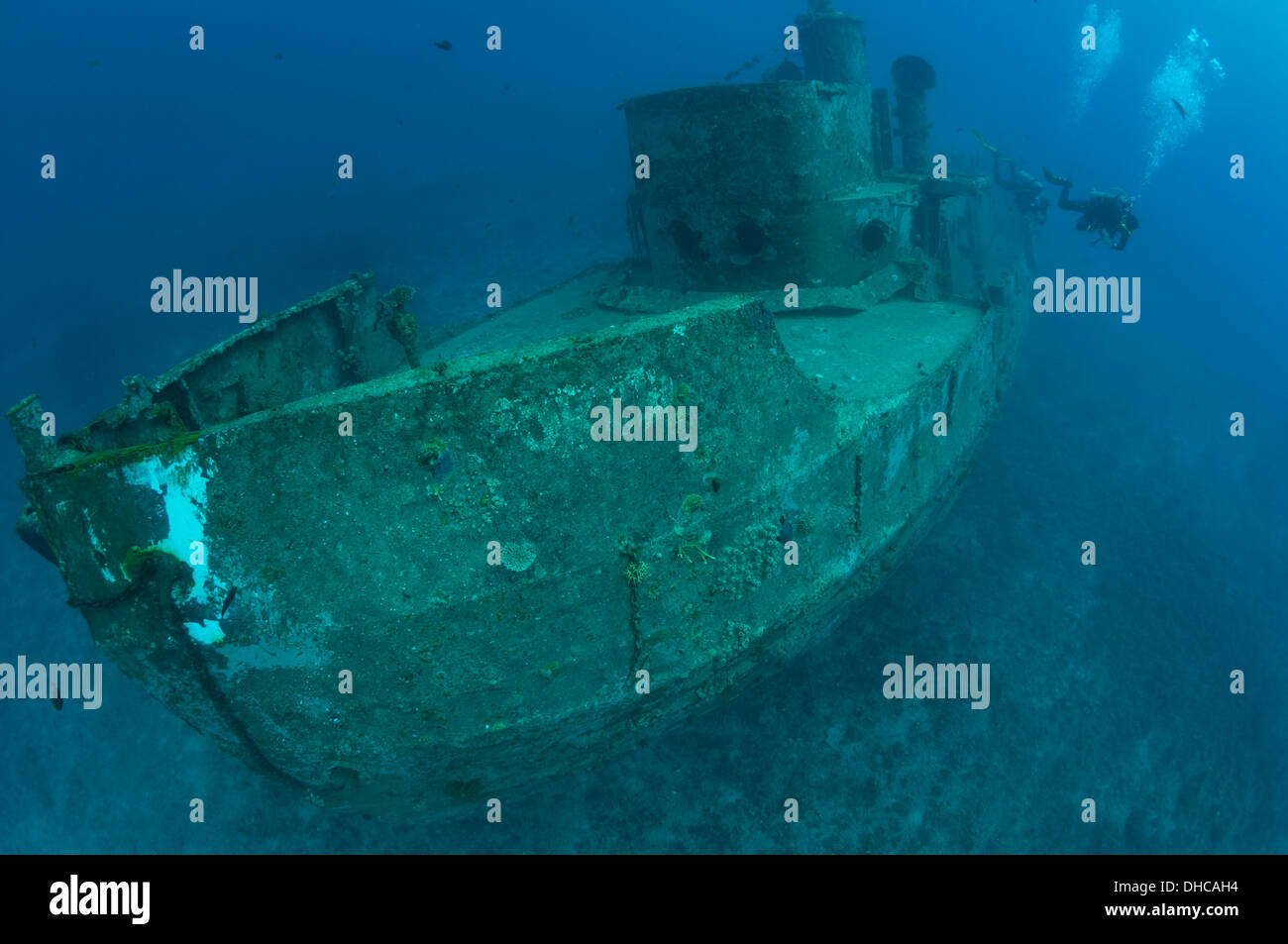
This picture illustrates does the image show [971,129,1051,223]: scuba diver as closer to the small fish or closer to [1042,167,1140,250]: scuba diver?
[1042,167,1140,250]: scuba diver

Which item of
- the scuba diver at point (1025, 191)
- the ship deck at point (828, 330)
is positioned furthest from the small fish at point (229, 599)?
the scuba diver at point (1025, 191)

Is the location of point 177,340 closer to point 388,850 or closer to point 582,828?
point 388,850

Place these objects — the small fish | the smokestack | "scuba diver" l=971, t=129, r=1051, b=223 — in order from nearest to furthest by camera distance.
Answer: the small fish → the smokestack → "scuba diver" l=971, t=129, r=1051, b=223

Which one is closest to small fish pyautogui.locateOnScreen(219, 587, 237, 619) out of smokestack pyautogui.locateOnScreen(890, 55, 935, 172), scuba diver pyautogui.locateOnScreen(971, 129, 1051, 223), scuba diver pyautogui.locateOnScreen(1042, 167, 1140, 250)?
smokestack pyautogui.locateOnScreen(890, 55, 935, 172)

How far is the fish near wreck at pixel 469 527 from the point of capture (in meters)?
3.32

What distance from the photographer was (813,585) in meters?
5.01

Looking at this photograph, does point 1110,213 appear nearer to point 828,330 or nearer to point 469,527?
point 828,330

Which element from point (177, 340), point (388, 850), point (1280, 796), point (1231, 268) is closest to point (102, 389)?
point (177, 340)

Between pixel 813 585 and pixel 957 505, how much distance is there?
18.4 feet

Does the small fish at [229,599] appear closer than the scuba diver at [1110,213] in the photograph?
Yes

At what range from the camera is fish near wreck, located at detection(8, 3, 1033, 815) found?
3.32m

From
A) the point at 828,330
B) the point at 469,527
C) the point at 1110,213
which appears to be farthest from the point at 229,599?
the point at 1110,213

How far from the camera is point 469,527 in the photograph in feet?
11.9

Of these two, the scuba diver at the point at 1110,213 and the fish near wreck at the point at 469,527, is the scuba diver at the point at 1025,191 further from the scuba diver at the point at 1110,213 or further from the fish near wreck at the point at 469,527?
the fish near wreck at the point at 469,527
